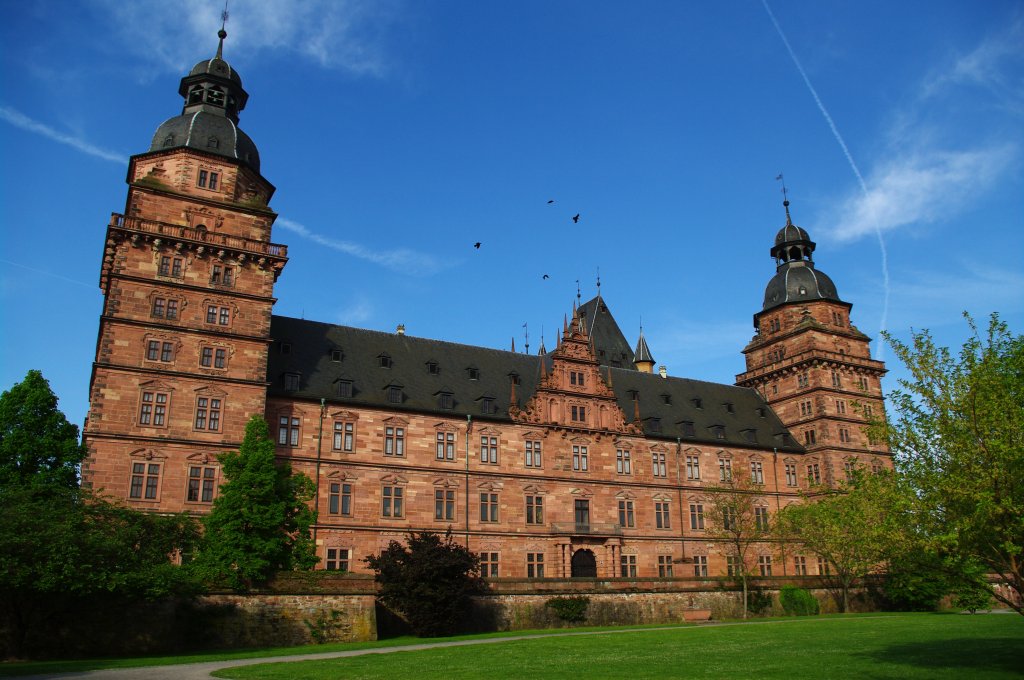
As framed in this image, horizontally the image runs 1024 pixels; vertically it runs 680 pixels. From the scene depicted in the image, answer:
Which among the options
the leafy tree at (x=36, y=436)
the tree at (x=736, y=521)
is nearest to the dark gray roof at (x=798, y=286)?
the tree at (x=736, y=521)

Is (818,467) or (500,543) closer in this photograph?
(500,543)

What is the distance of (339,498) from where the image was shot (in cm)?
4375

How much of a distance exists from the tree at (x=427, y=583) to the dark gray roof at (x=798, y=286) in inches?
1599

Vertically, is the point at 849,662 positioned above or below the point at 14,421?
below

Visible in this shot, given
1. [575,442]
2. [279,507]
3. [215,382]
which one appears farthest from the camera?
[575,442]

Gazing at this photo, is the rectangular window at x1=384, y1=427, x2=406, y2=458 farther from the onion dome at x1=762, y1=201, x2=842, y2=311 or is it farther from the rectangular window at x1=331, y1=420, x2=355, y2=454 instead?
the onion dome at x1=762, y1=201, x2=842, y2=311

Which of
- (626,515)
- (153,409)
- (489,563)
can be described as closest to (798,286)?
(626,515)

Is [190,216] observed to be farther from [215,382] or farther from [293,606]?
[293,606]

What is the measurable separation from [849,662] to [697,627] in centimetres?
1635

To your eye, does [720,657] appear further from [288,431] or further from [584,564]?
[288,431]

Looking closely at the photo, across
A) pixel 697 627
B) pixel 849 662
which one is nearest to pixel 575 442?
pixel 697 627

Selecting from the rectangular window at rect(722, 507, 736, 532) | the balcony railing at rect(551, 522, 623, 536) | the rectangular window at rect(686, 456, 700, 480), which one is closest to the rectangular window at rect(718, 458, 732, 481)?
the rectangular window at rect(686, 456, 700, 480)

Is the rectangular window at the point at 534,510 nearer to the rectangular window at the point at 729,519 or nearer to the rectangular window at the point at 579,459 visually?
the rectangular window at the point at 579,459

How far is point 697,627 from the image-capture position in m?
36.9
